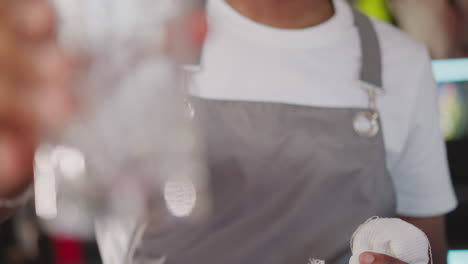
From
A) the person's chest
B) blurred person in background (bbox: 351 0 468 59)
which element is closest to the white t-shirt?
the person's chest

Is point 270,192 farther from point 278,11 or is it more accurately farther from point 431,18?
point 431,18

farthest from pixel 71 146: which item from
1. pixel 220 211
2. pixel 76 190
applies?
pixel 220 211

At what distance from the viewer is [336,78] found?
559 mm

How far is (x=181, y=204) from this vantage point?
0.47m

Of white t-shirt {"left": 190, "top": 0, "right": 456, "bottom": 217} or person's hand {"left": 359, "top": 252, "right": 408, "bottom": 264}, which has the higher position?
white t-shirt {"left": 190, "top": 0, "right": 456, "bottom": 217}

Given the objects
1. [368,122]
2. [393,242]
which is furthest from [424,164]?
[393,242]

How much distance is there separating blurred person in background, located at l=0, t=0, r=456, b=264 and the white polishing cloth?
0.06 metres

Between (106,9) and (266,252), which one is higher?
(106,9)

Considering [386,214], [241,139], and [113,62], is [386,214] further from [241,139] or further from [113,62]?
[113,62]

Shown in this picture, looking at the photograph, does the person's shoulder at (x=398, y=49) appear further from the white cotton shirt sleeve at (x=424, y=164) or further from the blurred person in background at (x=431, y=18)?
the blurred person in background at (x=431, y=18)

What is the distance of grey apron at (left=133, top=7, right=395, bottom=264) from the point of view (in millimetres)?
500

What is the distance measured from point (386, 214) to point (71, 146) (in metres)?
0.33

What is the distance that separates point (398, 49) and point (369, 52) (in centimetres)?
4

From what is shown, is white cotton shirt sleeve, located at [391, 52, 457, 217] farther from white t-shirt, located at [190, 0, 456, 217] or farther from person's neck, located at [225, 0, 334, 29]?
person's neck, located at [225, 0, 334, 29]
